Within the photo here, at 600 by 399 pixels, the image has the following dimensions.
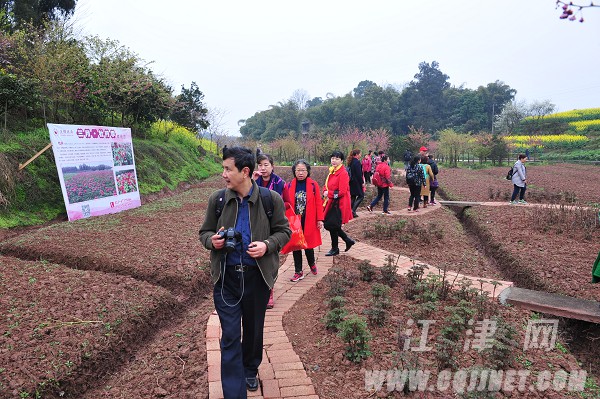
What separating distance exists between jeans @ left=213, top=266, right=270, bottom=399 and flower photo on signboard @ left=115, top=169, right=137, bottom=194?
853 centimetres

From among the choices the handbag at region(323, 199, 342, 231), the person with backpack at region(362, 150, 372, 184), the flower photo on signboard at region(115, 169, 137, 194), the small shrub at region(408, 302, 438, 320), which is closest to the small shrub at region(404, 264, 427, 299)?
the small shrub at region(408, 302, 438, 320)

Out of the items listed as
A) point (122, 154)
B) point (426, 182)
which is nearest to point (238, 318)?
point (122, 154)

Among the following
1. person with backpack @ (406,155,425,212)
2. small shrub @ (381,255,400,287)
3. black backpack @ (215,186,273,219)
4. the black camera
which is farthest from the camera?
person with backpack @ (406,155,425,212)

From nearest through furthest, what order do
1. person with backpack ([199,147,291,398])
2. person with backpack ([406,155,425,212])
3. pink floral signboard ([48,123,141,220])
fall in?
person with backpack ([199,147,291,398]), pink floral signboard ([48,123,141,220]), person with backpack ([406,155,425,212])

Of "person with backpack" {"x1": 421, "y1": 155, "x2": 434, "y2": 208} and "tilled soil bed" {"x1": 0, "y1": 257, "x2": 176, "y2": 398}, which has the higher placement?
"person with backpack" {"x1": 421, "y1": 155, "x2": 434, "y2": 208}

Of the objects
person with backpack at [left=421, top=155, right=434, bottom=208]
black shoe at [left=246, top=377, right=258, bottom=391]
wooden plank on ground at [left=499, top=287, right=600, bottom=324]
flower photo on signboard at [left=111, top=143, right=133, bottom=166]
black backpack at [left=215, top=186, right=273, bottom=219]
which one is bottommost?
wooden plank on ground at [left=499, top=287, right=600, bottom=324]

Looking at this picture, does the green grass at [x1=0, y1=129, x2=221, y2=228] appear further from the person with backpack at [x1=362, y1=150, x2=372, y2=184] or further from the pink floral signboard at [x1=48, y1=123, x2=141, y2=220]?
the person with backpack at [x1=362, y1=150, x2=372, y2=184]

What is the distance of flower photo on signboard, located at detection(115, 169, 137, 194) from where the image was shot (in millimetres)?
10023

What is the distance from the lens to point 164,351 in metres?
3.60

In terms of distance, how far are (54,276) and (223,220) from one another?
347 cm

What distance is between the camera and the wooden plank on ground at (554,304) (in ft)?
12.7

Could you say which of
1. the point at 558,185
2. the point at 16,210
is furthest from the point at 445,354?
the point at 558,185

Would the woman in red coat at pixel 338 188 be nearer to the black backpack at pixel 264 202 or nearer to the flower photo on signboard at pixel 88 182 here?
the black backpack at pixel 264 202

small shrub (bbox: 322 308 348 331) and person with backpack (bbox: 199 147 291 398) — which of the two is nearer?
person with backpack (bbox: 199 147 291 398)
